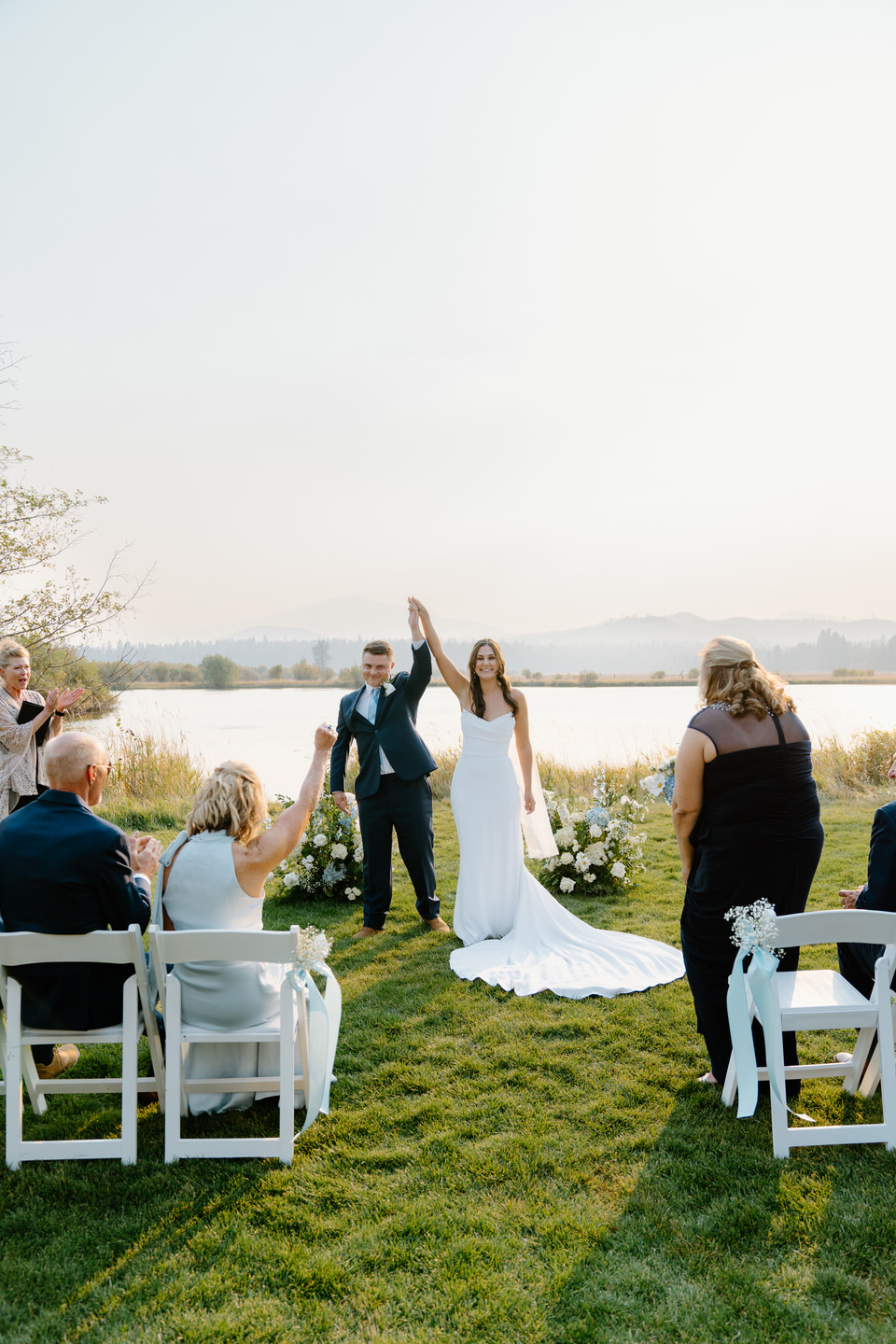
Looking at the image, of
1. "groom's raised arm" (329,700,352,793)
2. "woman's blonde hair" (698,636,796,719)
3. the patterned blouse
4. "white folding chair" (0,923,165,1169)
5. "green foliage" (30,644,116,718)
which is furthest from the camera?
"green foliage" (30,644,116,718)

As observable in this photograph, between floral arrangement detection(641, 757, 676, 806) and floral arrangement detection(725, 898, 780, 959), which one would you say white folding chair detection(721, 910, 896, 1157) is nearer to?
floral arrangement detection(725, 898, 780, 959)

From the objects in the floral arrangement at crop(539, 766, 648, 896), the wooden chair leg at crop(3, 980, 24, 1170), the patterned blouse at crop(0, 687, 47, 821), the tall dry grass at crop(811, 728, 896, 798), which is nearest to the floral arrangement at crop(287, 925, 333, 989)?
the wooden chair leg at crop(3, 980, 24, 1170)

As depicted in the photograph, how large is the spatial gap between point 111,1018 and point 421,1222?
146 centimetres

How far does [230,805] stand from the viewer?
3.66 metres

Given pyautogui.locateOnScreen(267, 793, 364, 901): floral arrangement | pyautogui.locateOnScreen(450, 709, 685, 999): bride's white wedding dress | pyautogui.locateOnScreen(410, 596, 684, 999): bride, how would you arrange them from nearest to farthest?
1. pyautogui.locateOnScreen(450, 709, 685, 999): bride's white wedding dress
2. pyautogui.locateOnScreen(410, 596, 684, 999): bride
3. pyautogui.locateOnScreen(267, 793, 364, 901): floral arrangement

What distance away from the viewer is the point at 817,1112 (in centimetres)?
377

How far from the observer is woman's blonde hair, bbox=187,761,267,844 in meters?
3.66

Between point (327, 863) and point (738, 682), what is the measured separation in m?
4.82

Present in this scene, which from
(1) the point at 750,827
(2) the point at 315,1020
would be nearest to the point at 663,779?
(1) the point at 750,827

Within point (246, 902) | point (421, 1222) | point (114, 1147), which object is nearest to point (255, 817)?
point (246, 902)

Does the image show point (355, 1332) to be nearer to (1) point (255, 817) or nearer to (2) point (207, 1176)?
(2) point (207, 1176)

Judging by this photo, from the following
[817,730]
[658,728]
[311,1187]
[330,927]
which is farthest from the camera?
[658,728]

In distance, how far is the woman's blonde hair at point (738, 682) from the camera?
3746 millimetres

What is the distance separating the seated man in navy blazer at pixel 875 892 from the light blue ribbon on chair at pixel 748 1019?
0.50 meters
